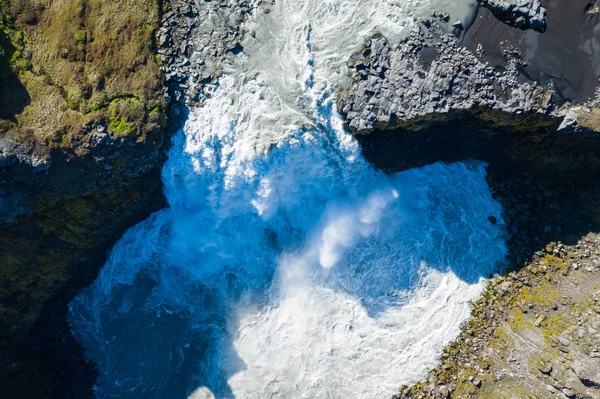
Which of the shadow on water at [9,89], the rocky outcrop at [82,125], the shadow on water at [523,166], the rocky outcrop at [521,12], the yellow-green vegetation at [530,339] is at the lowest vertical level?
the yellow-green vegetation at [530,339]

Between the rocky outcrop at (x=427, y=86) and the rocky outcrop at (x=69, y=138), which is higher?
the rocky outcrop at (x=69, y=138)

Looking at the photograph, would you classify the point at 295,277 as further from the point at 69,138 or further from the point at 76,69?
the point at 76,69

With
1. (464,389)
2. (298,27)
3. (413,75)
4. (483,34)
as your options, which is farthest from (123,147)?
(464,389)

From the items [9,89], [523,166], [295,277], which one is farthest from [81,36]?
[523,166]

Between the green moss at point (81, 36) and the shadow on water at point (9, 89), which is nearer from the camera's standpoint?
the shadow on water at point (9, 89)

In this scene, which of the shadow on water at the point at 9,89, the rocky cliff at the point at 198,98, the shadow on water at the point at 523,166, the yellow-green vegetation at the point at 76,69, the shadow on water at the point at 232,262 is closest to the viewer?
the shadow on water at the point at 9,89

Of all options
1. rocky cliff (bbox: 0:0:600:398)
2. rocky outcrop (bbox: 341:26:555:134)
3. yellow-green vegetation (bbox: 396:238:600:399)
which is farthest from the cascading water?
rocky outcrop (bbox: 341:26:555:134)

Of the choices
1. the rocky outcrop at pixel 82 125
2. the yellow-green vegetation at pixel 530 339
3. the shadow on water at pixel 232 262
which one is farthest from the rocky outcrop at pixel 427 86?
the yellow-green vegetation at pixel 530 339

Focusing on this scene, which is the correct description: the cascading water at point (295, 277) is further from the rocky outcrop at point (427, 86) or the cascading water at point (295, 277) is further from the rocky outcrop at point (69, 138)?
the rocky outcrop at point (427, 86)
